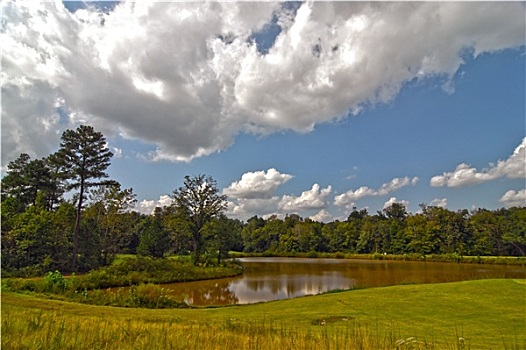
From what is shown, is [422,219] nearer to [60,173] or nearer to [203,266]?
[203,266]

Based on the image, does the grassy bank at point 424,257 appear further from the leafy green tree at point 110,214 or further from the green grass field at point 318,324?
the green grass field at point 318,324


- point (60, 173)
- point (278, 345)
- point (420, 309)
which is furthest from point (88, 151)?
point (278, 345)

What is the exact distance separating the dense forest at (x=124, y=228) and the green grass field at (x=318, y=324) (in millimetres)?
21257

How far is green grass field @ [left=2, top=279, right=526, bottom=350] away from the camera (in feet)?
16.0

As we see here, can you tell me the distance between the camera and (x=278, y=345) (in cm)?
486

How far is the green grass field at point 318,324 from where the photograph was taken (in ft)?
16.0

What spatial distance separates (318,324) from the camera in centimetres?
1066

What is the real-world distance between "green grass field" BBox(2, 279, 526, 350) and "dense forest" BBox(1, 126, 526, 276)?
69.7 feet

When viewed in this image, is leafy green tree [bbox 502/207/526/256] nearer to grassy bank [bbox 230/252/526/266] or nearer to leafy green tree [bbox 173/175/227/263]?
grassy bank [bbox 230/252/526/266]

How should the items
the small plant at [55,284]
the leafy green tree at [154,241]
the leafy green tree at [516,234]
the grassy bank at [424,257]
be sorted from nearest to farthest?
the small plant at [55,284] → the leafy green tree at [154,241] → the grassy bank at [424,257] → the leafy green tree at [516,234]

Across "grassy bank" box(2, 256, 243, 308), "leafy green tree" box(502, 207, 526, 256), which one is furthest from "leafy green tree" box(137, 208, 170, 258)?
"leafy green tree" box(502, 207, 526, 256)

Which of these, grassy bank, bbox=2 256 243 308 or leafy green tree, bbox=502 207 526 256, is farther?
leafy green tree, bbox=502 207 526 256

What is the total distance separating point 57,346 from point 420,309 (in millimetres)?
12427

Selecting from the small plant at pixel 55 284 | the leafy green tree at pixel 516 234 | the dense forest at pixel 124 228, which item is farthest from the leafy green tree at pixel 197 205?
the leafy green tree at pixel 516 234
